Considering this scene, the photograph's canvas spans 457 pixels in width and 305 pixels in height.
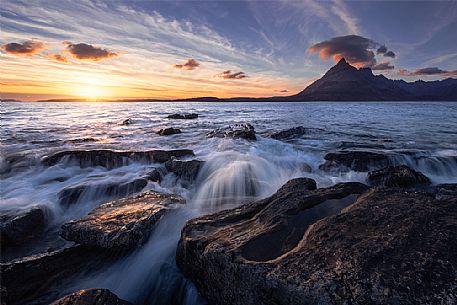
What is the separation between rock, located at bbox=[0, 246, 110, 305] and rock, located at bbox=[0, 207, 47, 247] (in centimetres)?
125

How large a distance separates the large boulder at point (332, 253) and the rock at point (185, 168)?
4.27 metres

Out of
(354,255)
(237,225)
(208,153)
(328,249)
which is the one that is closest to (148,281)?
(237,225)

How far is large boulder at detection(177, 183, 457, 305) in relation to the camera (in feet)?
6.84

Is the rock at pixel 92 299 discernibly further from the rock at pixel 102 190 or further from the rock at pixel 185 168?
the rock at pixel 185 168

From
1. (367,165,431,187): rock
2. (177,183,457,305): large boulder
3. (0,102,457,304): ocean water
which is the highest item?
(177,183,457,305): large boulder

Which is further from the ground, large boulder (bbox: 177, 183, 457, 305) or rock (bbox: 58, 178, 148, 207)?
large boulder (bbox: 177, 183, 457, 305)

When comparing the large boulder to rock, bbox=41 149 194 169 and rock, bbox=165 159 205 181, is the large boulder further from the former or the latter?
rock, bbox=41 149 194 169

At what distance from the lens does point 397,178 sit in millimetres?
6891

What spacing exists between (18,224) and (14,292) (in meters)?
1.98

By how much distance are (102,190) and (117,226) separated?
3.44 meters

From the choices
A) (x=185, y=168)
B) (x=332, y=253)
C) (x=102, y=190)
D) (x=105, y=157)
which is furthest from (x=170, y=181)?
(x=332, y=253)

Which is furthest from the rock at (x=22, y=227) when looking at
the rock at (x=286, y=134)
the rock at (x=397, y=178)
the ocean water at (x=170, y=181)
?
the rock at (x=286, y=134)

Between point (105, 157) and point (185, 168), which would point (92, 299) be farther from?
point (105, 157)

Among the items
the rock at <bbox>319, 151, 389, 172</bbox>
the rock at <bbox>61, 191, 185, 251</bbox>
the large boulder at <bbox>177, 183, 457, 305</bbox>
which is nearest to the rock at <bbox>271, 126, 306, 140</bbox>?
the rock at <bbox>319, 151, 389, 172</bbox>
